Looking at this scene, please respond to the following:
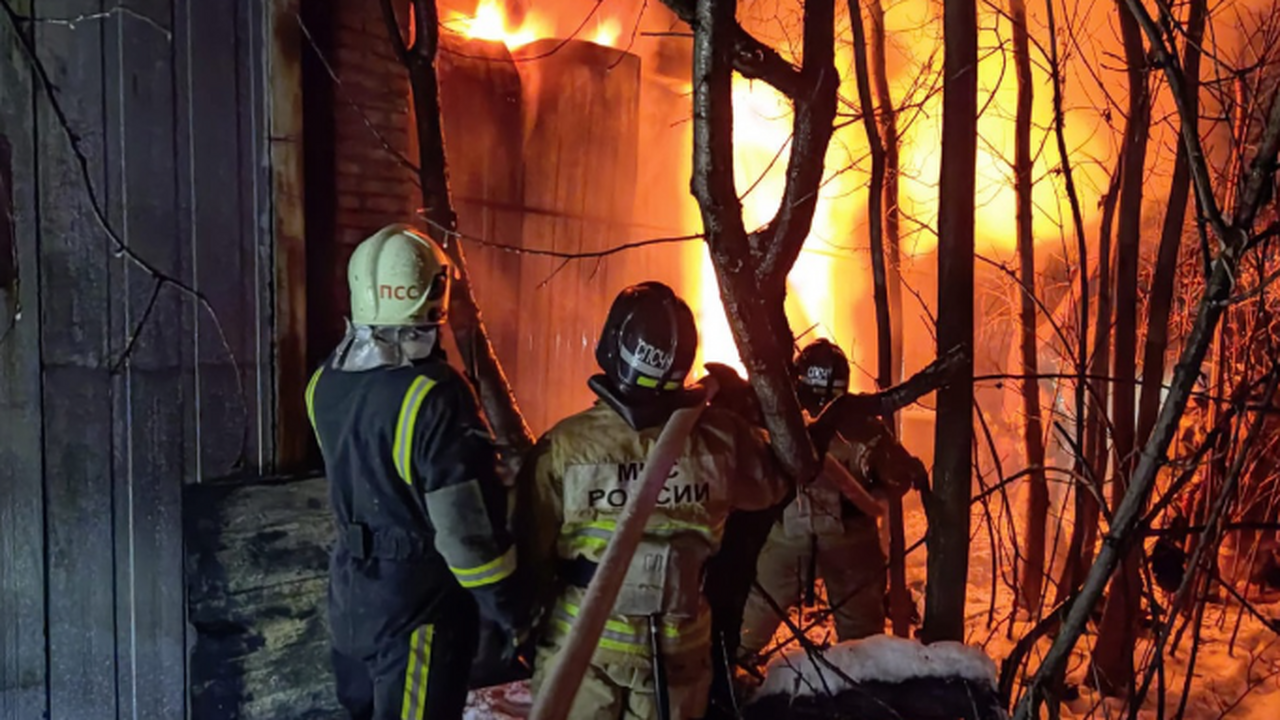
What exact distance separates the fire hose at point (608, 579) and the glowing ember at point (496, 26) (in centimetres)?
485

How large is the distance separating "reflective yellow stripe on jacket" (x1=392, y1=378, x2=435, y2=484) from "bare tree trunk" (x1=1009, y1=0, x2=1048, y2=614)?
4.89 metres

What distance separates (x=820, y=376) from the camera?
18.0 feet

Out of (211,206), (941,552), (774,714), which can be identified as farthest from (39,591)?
(941,552)

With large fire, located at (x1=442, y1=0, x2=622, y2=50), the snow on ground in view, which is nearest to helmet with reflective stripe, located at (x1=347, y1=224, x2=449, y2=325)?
the snow on ground

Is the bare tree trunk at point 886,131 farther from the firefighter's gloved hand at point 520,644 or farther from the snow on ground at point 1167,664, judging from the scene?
the firefighter's gloved hand at point 520,644

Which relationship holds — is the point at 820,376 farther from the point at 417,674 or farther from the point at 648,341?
the point at 417,674

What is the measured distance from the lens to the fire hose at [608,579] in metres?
1.76

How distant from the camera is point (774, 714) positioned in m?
3.42

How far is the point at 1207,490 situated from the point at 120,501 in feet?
24.7

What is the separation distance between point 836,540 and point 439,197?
312 cm

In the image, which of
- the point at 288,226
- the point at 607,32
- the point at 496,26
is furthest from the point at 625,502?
the point at 607,32

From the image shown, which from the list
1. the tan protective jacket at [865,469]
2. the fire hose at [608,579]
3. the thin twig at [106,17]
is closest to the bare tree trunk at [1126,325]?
the tan protective jacket at [865,469]

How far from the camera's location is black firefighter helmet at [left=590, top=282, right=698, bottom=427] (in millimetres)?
3039

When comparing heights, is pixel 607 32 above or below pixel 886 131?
→ above
